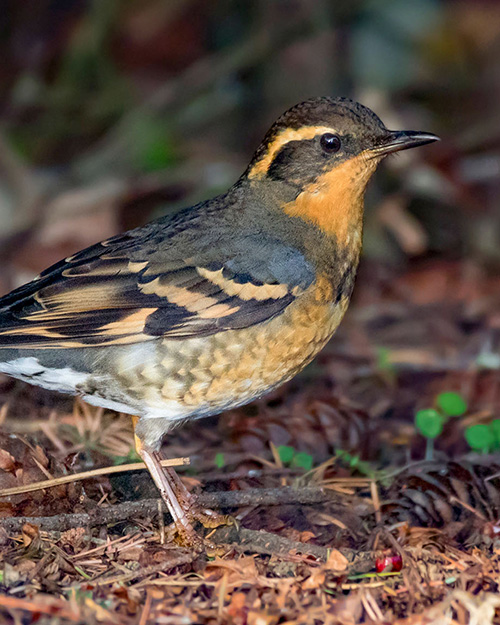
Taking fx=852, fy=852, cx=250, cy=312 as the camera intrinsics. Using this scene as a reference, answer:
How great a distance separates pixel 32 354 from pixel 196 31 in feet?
23.8

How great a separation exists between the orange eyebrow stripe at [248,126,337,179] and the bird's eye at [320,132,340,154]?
0.08 ft

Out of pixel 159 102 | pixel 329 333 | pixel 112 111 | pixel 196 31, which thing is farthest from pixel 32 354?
pixel 196 31

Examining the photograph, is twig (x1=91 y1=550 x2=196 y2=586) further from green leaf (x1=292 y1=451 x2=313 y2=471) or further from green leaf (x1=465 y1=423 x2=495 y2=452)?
green leaf (x1=465 y1=423 x2=495 y2=452)

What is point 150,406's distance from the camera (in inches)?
179

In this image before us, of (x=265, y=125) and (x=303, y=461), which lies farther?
(x=265, y=125)

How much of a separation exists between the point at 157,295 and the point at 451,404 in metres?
2.28

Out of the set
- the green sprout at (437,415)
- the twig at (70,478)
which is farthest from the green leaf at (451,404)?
the twig at (70,478)

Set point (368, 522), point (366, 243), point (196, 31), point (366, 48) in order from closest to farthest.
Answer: point (368, 522) → point (366, 243) → point (366, 48) → point (196, 31)

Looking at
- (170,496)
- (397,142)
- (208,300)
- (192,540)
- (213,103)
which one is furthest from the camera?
(213,103)

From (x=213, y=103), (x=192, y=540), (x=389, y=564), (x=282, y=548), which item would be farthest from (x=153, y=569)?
(x=213, y=103)

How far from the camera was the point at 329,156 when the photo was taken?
4.73 meters

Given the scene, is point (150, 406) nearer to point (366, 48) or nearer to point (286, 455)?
point (286, 455)

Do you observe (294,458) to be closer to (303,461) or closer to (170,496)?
(303,461)

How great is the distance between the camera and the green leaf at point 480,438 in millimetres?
5164
